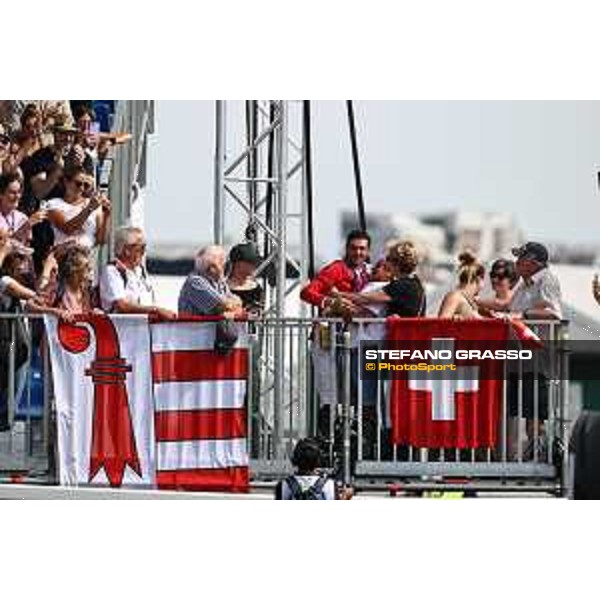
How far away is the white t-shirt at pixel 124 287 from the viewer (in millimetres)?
13203

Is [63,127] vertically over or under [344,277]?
over

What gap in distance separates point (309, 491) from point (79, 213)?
1840 millimetres

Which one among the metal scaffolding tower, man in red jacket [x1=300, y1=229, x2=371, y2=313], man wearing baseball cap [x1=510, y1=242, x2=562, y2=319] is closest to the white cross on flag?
the metal scaffolding tower

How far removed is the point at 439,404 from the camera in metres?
13.4

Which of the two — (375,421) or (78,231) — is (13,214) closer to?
(78,231)

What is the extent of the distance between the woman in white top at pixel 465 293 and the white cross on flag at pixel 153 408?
41.9 inches

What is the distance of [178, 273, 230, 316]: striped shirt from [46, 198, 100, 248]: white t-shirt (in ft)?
1.77

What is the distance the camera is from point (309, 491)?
1302 cm

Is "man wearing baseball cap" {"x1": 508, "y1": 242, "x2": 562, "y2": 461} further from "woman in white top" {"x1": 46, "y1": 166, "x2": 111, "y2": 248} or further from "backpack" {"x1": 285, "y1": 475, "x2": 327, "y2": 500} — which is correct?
"woman in white top" {"x1": 46, "y1": 166, "x2": 111, "y2": 248}

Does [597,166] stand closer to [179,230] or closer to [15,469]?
[179,230]

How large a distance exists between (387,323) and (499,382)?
2.19 ft

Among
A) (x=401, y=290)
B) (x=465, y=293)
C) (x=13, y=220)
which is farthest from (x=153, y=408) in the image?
(x=465, y=293)

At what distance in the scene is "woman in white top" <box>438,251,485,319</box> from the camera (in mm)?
13172
